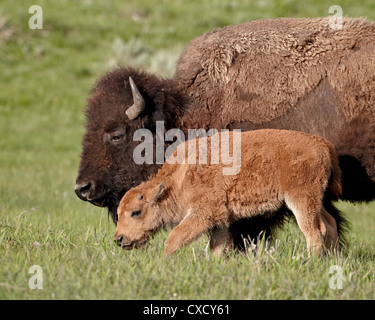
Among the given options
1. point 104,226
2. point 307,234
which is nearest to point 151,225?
point 307,234

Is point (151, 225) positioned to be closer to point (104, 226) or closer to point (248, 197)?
point (248, 197)

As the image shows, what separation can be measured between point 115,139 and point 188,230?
57.2 inches

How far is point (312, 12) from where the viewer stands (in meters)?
20.2

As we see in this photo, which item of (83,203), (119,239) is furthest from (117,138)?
(83,203)

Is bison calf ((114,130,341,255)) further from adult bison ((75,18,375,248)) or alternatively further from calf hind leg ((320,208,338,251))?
adult bison ((75,18,375,248))

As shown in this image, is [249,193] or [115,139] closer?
[249,193]

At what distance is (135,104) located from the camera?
6.43 m

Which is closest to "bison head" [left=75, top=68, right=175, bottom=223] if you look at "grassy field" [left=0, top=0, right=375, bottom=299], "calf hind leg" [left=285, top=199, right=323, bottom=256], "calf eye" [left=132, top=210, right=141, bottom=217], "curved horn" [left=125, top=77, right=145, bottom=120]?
"curved horn" [left=125, top=77, right=145, bottom=120]

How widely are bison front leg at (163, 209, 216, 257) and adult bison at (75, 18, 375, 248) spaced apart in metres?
0.98

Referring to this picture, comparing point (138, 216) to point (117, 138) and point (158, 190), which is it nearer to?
point (158, 190)

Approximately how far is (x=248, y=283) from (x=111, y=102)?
2.61 m

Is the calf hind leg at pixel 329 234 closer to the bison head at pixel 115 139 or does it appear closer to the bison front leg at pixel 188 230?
the bison front leg at pixel 188 230

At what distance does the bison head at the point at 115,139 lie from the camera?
6.44 meters

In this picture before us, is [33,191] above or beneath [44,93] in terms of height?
beneath
